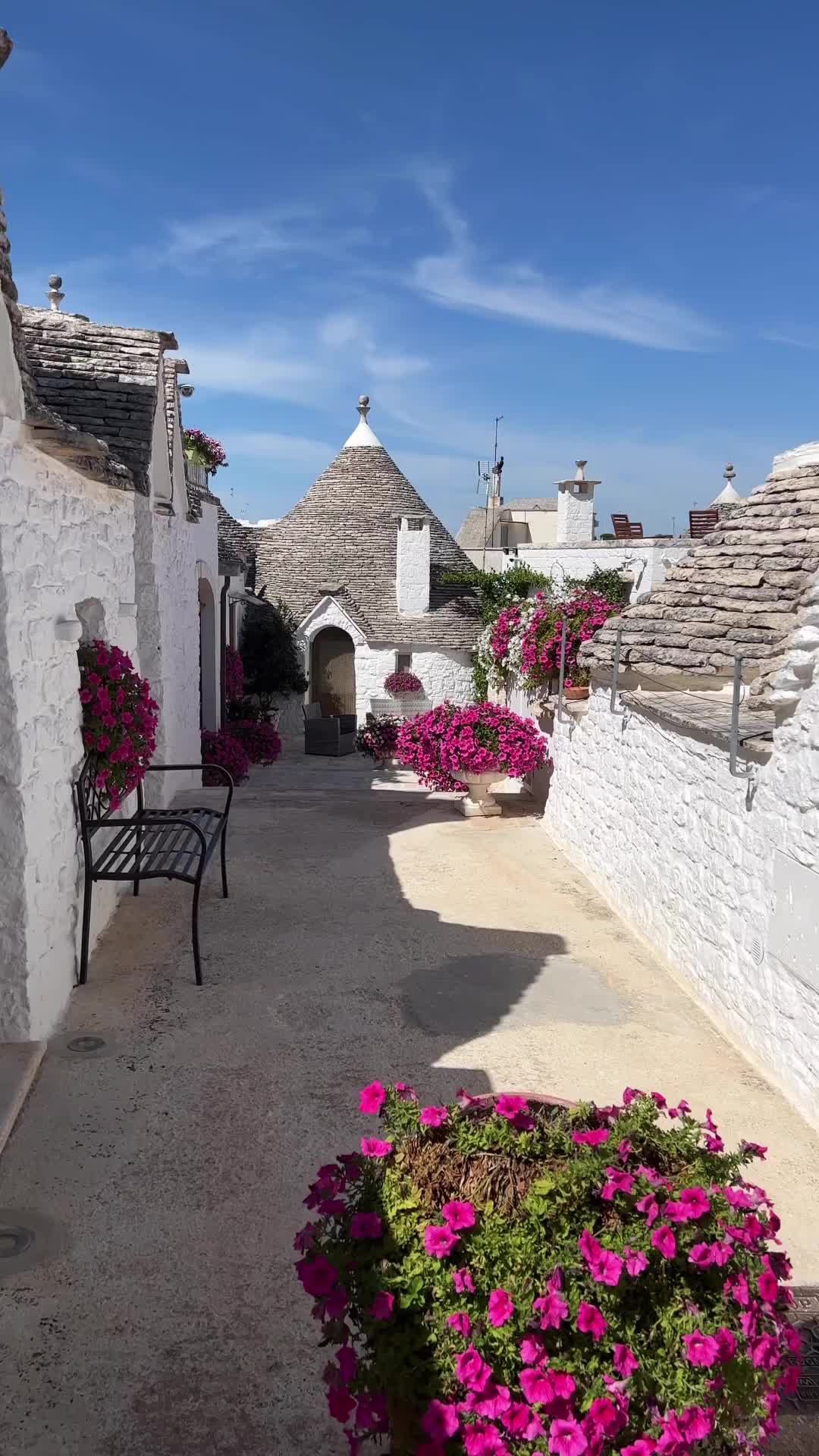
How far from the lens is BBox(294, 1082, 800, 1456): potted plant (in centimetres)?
204

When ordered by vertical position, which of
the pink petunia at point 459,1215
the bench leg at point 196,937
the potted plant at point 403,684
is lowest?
the potted plant at point 403,684

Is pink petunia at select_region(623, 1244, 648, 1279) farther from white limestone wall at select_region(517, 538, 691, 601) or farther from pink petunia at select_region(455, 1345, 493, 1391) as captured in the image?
white limestone wall at select_region(517, 538, 691, 601)

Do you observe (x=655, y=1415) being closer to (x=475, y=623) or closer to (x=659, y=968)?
(x=659, y=968)

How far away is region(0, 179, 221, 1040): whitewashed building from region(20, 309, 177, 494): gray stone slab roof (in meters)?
0.01

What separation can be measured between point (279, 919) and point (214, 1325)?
387cm

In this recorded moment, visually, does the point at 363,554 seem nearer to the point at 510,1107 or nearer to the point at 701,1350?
the point at 510,1107

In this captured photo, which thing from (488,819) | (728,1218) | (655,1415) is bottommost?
(488,819)

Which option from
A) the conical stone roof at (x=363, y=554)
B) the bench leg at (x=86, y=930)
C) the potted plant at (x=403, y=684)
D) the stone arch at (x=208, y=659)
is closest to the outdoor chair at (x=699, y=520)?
the conical stone roof at (x=363, y=554)

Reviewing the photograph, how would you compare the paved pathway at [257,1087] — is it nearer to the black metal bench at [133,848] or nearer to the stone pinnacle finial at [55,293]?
the black metal bench at [133,848]

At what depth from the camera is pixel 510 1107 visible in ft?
8.45

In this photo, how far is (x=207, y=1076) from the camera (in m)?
4.52

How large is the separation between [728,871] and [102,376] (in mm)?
6290

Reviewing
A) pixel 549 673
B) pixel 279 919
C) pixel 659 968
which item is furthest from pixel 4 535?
pixel 549 673

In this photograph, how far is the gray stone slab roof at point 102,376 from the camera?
780 centimetres
